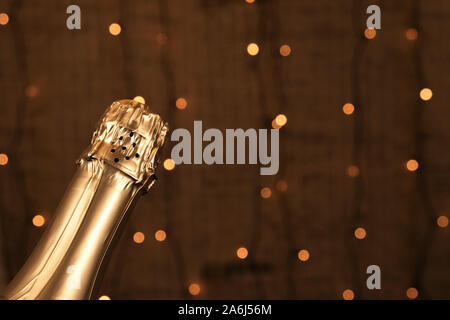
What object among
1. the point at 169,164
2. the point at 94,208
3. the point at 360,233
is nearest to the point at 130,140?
the point at 94,208

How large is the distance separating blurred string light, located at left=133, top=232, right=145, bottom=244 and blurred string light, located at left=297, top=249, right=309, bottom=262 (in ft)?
0.90

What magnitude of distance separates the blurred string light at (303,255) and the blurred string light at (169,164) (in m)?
0.27

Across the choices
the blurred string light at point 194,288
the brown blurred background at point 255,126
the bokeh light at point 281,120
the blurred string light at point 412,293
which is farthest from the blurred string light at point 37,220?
the blurred string light at point 412,293

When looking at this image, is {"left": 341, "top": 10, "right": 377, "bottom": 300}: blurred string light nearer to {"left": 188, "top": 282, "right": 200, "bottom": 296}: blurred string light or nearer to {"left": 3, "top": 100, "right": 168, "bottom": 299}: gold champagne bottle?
{"left": 188, "top": 282, "right": 200, "bottom": 296}: blurred string light

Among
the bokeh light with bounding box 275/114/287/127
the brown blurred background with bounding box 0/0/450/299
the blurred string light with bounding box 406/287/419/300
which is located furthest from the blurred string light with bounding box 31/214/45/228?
the blurred string light with bounding box 406/287/419/300

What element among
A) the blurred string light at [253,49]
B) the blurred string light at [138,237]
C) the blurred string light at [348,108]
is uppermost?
Answer: the blurred string light at [253,49]

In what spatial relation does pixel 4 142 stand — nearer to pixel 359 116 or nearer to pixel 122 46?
pixel 122 46

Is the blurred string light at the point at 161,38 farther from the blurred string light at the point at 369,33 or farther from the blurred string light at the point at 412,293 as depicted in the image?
the blurred string light at the point at 412,293

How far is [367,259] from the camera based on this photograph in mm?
803

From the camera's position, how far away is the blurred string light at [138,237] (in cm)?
79

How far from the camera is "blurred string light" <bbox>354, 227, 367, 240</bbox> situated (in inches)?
31.5
